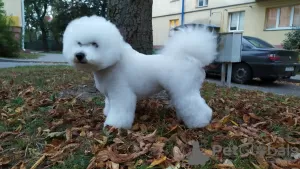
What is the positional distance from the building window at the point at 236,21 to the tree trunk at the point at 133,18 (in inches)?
548

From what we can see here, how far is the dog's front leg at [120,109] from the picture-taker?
2.51 metres

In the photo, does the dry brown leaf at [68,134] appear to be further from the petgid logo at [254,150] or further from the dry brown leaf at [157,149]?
the petgid logo at [254,150]

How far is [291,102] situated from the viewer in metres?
4.17

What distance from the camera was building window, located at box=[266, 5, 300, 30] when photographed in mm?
13602

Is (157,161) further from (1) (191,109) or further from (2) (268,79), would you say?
(2) (268,79)

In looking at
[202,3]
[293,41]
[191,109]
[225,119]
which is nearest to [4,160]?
[191,109]

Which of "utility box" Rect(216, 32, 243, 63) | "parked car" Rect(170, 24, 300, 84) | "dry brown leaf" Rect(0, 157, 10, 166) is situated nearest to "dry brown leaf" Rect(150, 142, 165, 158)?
"dry brown leaf" Rect(0, 157, 10, 166)

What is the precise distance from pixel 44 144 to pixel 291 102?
350 centimetres

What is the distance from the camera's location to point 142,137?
2408mm

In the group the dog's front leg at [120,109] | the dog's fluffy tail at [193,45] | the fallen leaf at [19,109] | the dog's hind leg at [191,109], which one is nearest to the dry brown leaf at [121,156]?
the dog's front leg at [120,109]

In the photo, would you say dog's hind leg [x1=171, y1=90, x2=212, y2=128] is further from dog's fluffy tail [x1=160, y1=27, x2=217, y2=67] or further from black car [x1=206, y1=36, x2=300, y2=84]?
black car [x1=206, y1=36, x2=300, y2=84]

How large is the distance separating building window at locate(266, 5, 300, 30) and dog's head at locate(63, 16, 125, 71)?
13.4 metres

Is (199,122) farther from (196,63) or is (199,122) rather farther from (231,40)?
(231,40)

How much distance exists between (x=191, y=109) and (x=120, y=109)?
2.13 ft
